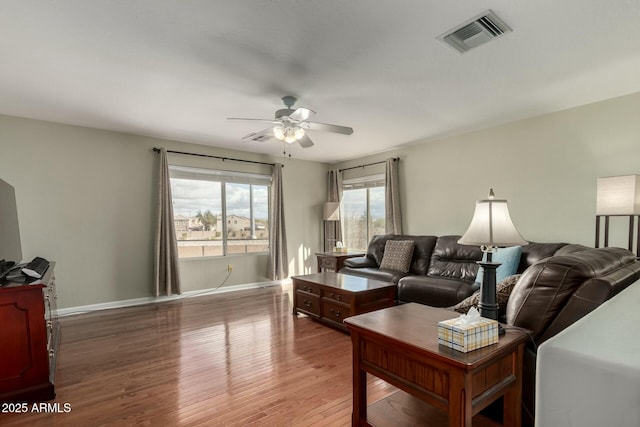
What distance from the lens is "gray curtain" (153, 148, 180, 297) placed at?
4629 mm

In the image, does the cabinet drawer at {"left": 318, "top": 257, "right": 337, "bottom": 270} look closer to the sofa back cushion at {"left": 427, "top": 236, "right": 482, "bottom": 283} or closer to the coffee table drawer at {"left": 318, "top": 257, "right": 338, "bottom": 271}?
the coffee table drawer at {"left": 318, "top": 257, "right": 338, "bottom": 271}

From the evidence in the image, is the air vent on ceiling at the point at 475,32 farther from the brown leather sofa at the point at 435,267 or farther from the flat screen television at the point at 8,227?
the flat screen television at the point at 8,227

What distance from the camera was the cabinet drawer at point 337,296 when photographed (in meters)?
3.34

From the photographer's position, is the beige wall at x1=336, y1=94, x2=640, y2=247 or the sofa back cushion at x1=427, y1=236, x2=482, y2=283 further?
the sofa back cushion at x1=427, y1=236, x2=482, y2=283

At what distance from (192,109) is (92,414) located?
2858 millimetres

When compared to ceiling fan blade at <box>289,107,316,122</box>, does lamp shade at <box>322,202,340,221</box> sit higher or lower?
lower

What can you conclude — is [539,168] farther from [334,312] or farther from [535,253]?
[334,312]

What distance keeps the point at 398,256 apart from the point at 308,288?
1.45 m

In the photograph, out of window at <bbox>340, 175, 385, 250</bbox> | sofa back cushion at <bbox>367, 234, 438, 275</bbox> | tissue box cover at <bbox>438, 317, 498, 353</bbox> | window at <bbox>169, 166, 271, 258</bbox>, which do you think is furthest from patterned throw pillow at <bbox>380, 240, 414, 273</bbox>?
tissue box cover at <bbox>438, 317, 498, 353</bbox>

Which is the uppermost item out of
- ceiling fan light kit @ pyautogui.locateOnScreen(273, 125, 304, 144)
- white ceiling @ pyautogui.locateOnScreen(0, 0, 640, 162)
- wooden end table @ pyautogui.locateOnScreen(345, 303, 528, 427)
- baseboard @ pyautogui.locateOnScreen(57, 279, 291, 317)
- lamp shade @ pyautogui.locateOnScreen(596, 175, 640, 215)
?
white ceiling @ pyautogui.locateOnScreen(0, 0, 640, 162)

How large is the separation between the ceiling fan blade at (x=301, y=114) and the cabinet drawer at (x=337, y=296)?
1.82 metres

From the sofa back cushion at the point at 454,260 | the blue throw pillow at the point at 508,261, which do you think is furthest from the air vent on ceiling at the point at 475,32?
the sofa back cushion at the point at 454,260

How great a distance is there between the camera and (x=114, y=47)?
7.43 ft

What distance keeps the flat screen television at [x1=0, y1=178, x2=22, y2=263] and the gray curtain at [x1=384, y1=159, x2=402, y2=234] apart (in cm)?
472
